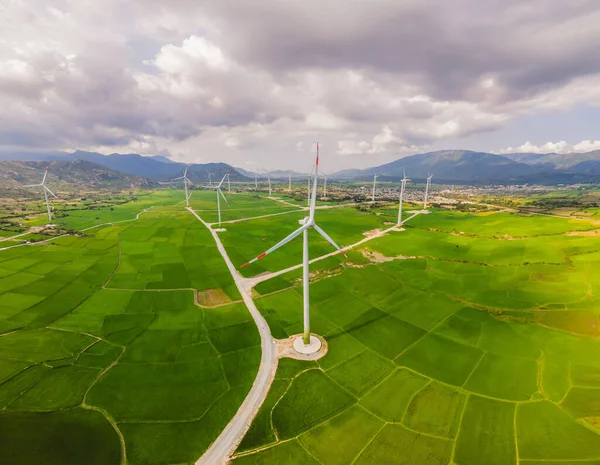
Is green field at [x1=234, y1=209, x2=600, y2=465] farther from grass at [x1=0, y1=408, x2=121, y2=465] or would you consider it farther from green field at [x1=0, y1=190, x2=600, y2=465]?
grass at [x1=0, y1=408, x2=121, y2=465]

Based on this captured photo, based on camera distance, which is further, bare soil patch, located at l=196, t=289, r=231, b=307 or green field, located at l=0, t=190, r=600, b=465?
bare soil patch, located at l=196, t=289, r=231, b=307

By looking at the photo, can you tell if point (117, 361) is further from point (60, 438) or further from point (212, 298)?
point (212, 298)

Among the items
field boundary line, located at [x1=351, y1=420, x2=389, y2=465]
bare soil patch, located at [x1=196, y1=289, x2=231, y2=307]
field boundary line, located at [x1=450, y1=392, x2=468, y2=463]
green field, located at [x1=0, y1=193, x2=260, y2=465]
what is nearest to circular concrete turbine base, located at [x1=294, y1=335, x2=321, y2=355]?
green field, located at [x1=0, y1=193, x2=260, y2=465]

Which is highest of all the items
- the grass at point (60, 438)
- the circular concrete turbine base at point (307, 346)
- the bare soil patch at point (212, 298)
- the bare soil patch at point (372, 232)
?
the bare soil patch at point (372, 232)

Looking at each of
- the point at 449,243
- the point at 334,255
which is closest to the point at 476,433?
the point at 334,255

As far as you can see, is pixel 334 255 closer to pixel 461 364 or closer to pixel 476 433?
pixel 461 364

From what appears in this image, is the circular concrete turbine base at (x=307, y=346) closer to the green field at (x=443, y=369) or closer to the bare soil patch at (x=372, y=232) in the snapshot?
the green field at (x=443, y=369)

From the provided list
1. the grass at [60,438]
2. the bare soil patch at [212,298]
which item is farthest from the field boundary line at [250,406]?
the grass at [60,438]
